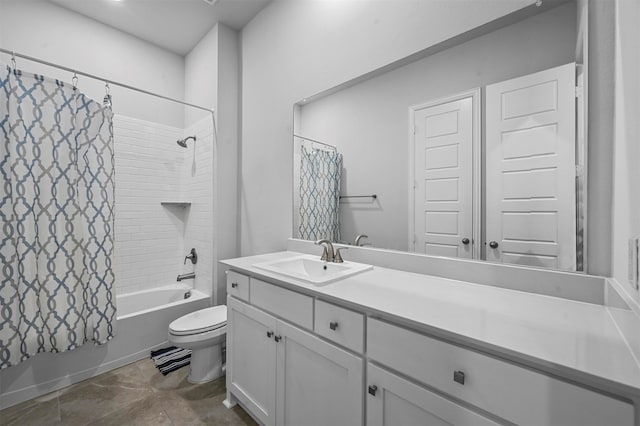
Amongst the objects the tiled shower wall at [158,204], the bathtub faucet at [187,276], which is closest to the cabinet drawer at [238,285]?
the tiled shower wall at [158,204]

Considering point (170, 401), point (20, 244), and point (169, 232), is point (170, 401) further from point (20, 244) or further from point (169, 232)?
point (169, 232)

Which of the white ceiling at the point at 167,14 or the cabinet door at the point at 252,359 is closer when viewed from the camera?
the cabinet door at the point at 252,359

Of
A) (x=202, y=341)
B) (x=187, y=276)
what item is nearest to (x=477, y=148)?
(x=202, y=341)

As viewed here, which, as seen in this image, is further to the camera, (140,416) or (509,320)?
(140,416)

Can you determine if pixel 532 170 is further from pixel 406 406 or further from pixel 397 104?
pixel 406 406

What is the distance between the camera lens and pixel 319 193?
6.22ft

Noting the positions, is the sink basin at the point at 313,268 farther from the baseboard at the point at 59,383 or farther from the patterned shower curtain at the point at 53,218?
the baseboard at the point at 59,383

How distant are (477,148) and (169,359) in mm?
2551

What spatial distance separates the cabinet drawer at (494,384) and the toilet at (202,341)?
1.40 meters

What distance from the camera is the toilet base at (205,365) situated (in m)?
1.95

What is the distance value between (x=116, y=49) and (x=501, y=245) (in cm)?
352

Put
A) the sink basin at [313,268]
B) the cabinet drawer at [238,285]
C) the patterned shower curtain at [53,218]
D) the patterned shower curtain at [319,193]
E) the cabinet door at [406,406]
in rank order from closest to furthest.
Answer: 1. the cabinet door at [406,406]
2. the sink basin at [313,268]
3. the cabinet drawer at [238,285]
4. the patterned shower curtain at [53,218]
5. the patterned shower curtain at [319,193]

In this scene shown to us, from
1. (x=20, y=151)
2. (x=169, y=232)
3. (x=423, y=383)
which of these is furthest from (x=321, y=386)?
(x=169, y=232)

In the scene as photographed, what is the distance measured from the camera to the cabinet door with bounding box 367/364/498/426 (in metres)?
0.75
